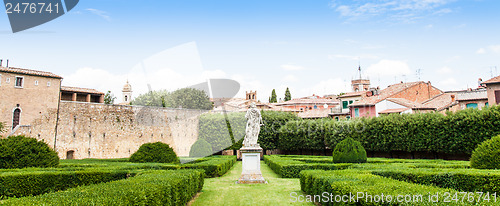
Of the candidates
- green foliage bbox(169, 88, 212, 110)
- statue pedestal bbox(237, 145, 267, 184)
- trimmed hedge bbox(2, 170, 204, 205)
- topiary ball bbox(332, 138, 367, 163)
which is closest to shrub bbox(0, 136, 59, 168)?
statue pedestal bbox(237, 145, 267, 184)

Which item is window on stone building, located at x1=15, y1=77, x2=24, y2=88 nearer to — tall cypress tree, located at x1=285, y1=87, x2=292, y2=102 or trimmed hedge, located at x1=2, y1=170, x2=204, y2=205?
trimmed hedge, located at x1=2, y1=170, x2=204, y2=205

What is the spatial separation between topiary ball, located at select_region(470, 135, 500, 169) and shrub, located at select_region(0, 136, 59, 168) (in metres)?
14.8

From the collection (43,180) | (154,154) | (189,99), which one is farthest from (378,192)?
(189,99)

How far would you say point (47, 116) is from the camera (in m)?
22.9

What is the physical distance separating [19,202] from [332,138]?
24.7m

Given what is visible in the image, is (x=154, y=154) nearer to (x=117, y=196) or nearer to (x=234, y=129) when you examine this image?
(x=117, y=196)

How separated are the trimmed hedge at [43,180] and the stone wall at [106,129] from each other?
53.3 ft

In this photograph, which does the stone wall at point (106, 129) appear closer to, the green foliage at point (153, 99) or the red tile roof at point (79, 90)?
the red tile roof at point (79, 90)

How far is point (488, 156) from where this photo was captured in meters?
9.70

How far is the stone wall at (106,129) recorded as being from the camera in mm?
23125

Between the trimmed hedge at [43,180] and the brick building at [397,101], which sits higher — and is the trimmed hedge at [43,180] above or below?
below

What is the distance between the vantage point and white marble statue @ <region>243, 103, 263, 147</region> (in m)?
11.8

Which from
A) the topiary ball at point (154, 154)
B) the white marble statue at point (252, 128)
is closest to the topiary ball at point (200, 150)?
the topiary ball at point (154, 154)

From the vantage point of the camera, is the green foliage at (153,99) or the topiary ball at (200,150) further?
the green foliage at (153,99)
